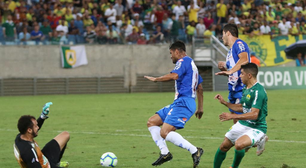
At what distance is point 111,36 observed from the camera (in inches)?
1118

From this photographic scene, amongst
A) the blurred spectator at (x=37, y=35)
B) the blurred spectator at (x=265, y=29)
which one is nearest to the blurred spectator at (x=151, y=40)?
the blurred spectator at (x=37, y=35)

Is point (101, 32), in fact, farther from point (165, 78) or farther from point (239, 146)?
point (239, 146)

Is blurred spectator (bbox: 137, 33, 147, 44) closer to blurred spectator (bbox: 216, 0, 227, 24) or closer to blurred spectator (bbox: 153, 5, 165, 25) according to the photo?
blurred spectator (bbox: 153, 5, 165, 25)

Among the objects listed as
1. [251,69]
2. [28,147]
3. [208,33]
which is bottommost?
[28,147]

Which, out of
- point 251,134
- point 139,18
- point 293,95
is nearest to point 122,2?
point 139,18

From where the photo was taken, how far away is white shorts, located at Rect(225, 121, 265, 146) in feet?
24.8

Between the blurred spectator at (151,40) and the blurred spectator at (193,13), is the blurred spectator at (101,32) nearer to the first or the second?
the blurred spectator at (151,40)

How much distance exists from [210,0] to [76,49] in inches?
332

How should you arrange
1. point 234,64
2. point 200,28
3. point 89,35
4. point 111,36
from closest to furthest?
point 234,64 < point 89,35 < point 111,36 < point 200,28

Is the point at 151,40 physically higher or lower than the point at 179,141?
higher

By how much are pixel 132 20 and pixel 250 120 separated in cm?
2203

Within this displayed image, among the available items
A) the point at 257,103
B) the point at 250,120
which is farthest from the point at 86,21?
the point at 257,103

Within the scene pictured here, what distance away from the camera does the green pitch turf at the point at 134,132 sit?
9422mm

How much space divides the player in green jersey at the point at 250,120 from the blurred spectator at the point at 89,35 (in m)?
20.3
